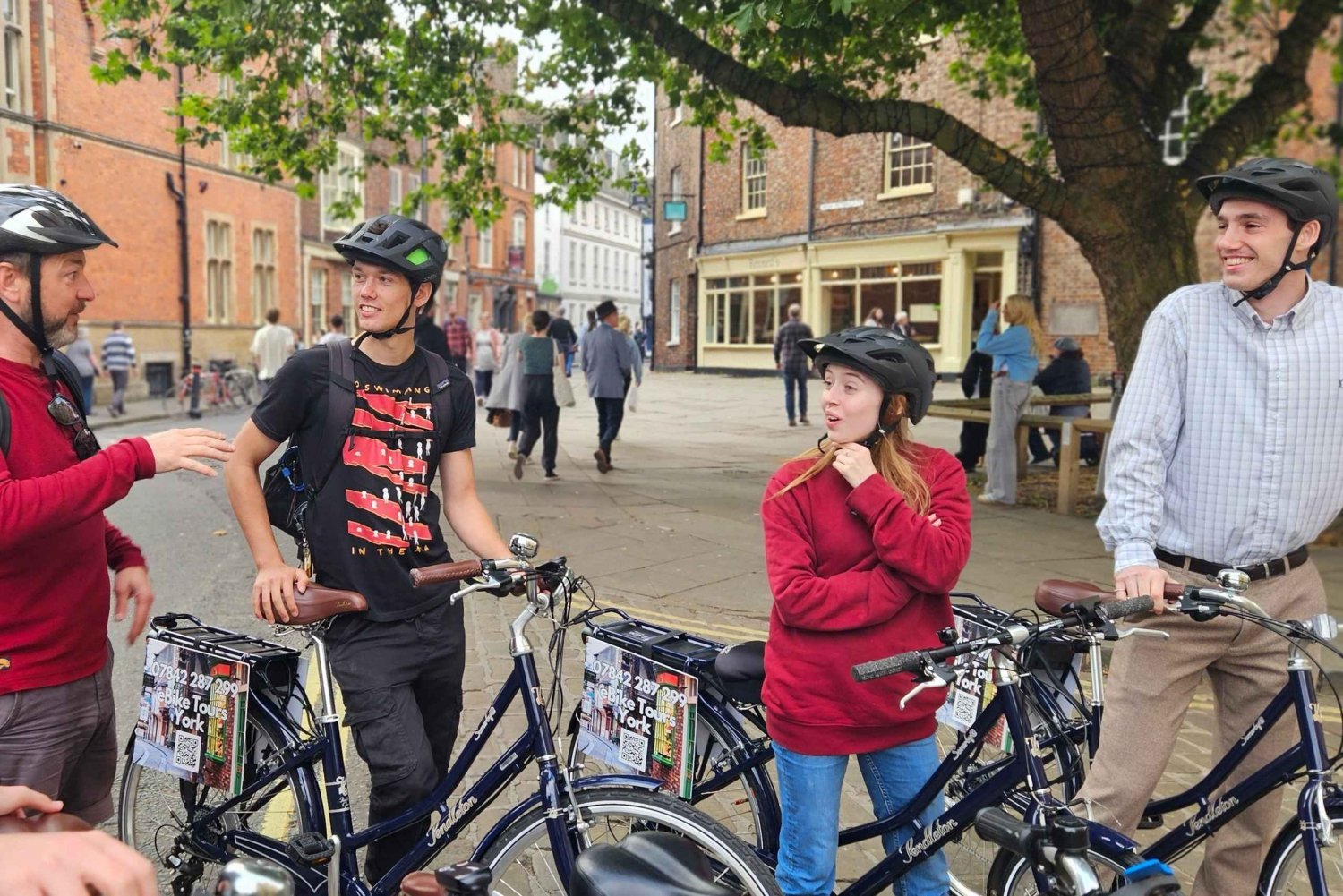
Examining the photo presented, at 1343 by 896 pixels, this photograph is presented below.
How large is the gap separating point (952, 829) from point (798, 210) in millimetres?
29838

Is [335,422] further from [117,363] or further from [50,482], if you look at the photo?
[117,363]

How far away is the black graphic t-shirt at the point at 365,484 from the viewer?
2.98 metres

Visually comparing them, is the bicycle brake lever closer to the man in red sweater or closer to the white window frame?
the man in red sweater

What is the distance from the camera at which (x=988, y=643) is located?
2375 millimetres

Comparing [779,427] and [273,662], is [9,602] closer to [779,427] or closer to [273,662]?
[273,662]

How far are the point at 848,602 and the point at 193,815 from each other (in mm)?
2011

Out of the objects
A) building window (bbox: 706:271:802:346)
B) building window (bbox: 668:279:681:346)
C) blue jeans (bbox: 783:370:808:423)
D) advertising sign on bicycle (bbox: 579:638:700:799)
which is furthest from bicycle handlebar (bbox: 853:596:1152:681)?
building window (bbox: 668:279:681:346)

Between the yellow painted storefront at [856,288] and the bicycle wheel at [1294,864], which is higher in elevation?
the yellow painted storefront at [856,288]

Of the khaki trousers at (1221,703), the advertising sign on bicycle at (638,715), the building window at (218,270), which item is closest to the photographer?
the khaki trousers at (1221,703)

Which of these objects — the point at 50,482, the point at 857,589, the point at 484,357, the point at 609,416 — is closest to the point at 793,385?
the point at 609,416

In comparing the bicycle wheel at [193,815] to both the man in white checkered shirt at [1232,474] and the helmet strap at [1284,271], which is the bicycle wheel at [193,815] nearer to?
the man in white checkered shirt at [1232,474]

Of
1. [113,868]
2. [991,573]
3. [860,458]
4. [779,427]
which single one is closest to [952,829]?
[860,458]

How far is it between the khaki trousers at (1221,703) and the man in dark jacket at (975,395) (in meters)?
9.03

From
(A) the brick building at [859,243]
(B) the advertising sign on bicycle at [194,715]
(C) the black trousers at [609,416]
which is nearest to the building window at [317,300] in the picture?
(A) the brick building at [859,243]
